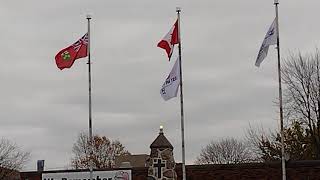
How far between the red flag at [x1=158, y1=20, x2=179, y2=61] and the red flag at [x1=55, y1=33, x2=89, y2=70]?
3.15 m

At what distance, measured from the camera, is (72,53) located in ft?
89.5

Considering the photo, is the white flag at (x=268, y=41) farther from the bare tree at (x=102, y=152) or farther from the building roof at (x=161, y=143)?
the bare tree at (x=102, y=152)

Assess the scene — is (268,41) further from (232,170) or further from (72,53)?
(232,170)

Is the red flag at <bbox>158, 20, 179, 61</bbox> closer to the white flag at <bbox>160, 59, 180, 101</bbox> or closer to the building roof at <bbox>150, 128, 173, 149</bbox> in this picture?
the white flag at <bbox>160, 59, 180, 101</bbox>

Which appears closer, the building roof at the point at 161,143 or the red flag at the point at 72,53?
Answer: the red flag at the point at 72,53

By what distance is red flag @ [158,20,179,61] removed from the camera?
27.3 m

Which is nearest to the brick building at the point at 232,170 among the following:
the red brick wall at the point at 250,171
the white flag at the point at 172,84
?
the red brick wall at the point at 250,171

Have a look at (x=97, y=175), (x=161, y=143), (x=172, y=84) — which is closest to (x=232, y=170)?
(x=161, y=143)

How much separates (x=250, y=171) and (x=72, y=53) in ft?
39.7

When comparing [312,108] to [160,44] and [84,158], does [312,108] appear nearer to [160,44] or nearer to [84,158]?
[160,44]

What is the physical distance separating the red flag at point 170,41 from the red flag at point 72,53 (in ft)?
10.3

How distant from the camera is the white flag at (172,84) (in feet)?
88.9

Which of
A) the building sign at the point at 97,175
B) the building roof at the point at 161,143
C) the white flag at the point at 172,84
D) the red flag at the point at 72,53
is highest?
the red flag at the point at 72,53

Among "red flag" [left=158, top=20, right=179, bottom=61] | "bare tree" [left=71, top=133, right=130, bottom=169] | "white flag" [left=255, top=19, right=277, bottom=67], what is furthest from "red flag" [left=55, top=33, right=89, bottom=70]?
"bare tree" [left=71, top=133, right=130, bottom=169]
